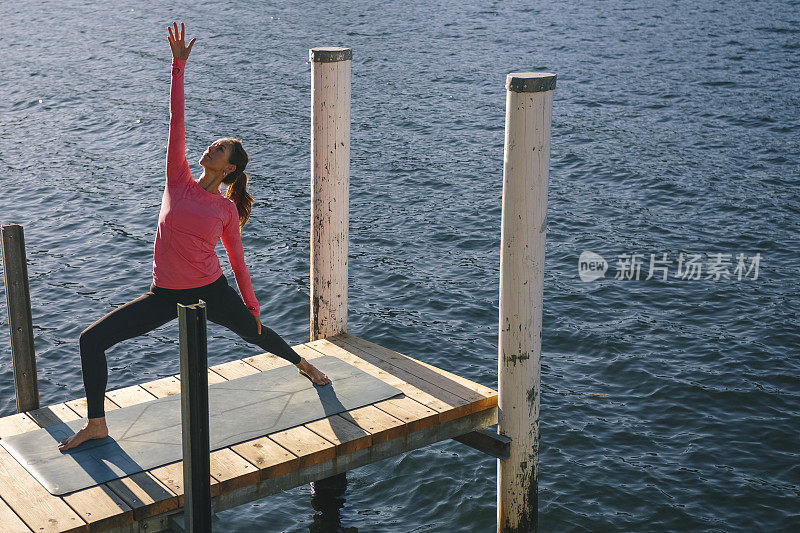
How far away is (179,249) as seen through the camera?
6773 mm

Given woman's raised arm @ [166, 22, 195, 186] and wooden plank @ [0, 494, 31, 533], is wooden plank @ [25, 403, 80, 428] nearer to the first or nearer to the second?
wooden plank @ [0, 494, 31, 533]

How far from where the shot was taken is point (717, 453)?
36.2 ft

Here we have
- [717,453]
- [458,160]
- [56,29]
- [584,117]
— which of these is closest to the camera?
[717,453]

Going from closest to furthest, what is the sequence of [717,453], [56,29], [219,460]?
[219,460], [717,453], [56,29]

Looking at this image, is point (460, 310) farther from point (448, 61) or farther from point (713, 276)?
point (448, 61)

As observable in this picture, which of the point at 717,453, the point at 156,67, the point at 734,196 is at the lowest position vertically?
the point at 717,453

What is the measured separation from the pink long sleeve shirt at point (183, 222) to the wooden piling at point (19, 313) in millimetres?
1660

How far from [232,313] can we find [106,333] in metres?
0.94

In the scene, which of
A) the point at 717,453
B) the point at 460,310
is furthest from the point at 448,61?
the point at 717,453

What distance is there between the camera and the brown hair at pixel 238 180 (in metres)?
6.87

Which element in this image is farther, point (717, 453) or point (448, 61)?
point (448, 61)

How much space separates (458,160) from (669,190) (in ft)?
15.6

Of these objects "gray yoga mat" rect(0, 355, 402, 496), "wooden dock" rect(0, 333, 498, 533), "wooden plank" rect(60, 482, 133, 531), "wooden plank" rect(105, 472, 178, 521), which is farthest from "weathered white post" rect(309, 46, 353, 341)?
"wooden plank" rect(60, 482, 133, 531)

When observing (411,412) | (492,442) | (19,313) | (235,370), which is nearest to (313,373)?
(235,370)
